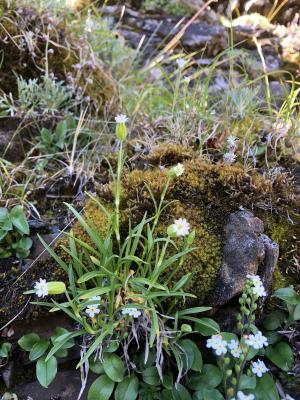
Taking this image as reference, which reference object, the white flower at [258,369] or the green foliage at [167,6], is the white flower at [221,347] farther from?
the green foliage at [167,6]

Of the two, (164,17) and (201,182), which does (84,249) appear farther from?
(164,17)

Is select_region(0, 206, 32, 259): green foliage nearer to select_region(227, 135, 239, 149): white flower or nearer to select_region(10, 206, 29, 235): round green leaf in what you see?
select_region(10, 206, 29, 235): round green leaf

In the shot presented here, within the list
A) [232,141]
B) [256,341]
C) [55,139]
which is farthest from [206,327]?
[55,139]

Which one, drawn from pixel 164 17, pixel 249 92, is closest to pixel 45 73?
pixel 249 92

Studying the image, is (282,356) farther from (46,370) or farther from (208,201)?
(46,370)

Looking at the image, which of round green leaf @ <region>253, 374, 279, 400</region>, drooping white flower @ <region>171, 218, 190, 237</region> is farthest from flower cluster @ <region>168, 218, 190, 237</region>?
round green leaf @ <region>253, 374, 279, 400</region>
